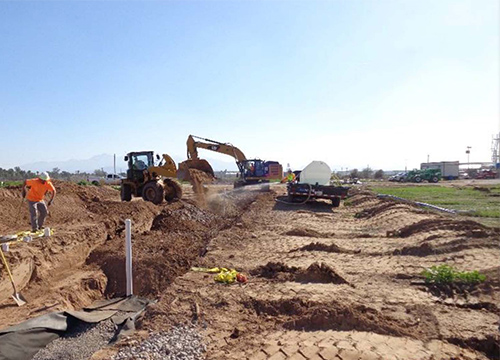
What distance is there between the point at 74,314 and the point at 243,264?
346 centimetres

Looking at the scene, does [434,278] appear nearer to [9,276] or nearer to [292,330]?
[292,330]

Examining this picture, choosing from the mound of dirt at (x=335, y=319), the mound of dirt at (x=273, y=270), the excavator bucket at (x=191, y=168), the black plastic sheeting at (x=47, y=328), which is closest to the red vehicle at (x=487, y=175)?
the excavator bucket at (x=191, y=168)

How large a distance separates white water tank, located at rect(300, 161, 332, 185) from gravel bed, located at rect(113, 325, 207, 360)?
48.9 ft

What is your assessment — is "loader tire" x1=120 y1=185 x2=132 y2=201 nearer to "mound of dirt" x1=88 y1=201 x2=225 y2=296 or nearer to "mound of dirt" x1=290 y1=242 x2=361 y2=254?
"mound of dirt" x1=88 y1=201 x2=225 y2=296

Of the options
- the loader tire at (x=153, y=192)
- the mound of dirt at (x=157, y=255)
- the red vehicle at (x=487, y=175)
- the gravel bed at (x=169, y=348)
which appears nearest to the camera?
the gravel bed at (x=169, y=348)

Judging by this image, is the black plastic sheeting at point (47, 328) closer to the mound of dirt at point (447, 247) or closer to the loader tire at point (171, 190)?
the mound of dirt at point (447, 247)

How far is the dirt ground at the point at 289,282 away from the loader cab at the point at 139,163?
469 cm

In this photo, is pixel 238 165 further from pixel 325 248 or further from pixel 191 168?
pixel 325 248

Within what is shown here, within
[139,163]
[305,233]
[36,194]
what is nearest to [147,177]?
[139,163]

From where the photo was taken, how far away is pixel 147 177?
738 inches

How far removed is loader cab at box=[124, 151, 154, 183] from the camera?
1867 centimetres

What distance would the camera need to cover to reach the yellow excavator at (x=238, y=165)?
59.4 feet

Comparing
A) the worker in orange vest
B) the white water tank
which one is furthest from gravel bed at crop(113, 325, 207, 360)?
the white water tank

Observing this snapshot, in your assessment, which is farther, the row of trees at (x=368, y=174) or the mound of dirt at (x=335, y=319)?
the row of trees at (x=368, y=174)
